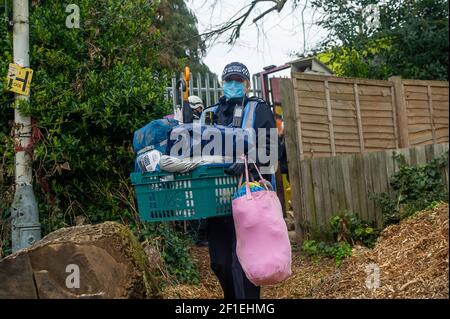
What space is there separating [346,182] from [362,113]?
194 centimetres

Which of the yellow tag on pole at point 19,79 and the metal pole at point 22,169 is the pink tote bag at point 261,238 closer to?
the metal pole at point 22,169

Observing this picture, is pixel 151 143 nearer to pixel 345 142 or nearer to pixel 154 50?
pixel 154 50

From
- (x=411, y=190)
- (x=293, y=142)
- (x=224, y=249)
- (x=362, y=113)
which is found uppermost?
(x=362, y=113)

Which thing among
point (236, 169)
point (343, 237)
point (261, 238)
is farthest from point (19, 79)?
point (343, 237)

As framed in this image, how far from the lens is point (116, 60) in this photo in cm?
754

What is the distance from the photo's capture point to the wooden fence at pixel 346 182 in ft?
24.4

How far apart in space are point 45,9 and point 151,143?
11.2 ft

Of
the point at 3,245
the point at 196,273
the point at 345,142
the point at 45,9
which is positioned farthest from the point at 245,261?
the point at 345,142

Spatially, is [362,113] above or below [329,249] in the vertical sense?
above

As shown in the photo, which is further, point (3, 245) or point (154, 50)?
point (154, 50)

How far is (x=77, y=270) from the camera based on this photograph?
4.43m

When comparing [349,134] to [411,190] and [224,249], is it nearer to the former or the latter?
[411,190]

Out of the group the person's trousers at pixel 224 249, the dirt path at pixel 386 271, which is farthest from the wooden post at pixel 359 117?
the person's trousers at pixel 224 249

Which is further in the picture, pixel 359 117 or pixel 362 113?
pixel 362 113
